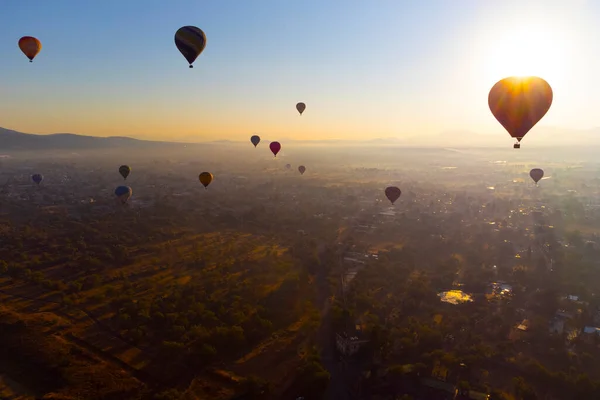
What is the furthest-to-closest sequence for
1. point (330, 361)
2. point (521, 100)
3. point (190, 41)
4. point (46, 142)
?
1. point (46, 142)
2. point (190, 41)
3. point (330, 361)
4. point (521, 100)

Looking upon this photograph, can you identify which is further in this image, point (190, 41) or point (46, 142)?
point (46, 142)

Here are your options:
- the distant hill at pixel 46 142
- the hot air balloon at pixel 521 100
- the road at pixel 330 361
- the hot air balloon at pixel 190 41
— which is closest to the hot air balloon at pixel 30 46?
the hot air balloon at pixel 190 41

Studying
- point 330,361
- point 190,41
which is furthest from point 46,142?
point 330,361

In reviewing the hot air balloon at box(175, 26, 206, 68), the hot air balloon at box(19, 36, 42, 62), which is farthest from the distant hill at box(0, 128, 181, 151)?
the hot air balloon at box(175, 26, 206, 68)

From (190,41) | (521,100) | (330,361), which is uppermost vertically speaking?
(190,41)

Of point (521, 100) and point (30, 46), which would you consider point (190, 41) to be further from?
point (521, 100)
